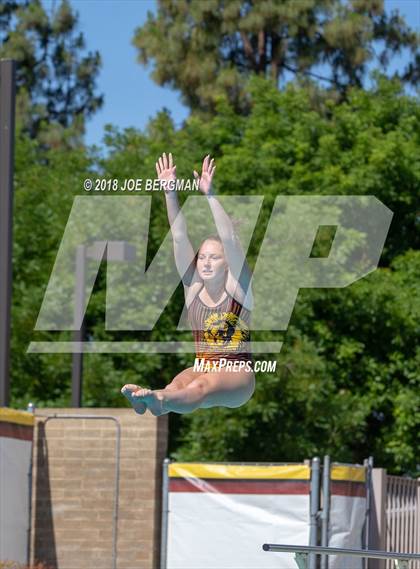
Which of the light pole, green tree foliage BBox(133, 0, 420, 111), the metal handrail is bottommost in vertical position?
the metal handrail

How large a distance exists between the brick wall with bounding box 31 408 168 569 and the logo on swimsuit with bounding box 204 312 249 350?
9763mm

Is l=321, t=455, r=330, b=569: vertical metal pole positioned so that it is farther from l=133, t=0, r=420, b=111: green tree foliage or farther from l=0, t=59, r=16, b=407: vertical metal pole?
l=133, t=0, r=420, b=111: green tree foliage

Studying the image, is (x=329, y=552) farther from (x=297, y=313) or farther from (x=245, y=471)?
(x=297, y=313)

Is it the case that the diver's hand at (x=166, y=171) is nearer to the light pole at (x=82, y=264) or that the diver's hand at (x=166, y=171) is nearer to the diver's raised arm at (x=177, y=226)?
the diver's raised arm at (x=177, y=226)

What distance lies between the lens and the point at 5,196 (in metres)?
11.6

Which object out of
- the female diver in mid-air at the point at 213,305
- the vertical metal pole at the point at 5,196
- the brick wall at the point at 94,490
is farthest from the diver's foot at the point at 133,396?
the brick wall at the point at 94,490

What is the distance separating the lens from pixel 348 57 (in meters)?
32.1

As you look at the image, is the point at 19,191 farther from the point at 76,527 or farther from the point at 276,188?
the point at 76,527

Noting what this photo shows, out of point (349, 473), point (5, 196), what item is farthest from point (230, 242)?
point (349, 473)

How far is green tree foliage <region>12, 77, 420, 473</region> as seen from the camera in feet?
68.8

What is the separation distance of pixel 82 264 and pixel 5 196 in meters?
3.27

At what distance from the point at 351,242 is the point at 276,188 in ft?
11.6

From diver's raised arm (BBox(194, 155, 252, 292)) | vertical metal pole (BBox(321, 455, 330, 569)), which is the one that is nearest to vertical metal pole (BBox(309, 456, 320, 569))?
vertical metal pole (BBox(321, 455, 330, 569))

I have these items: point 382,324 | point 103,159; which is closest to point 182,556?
point 382,324
